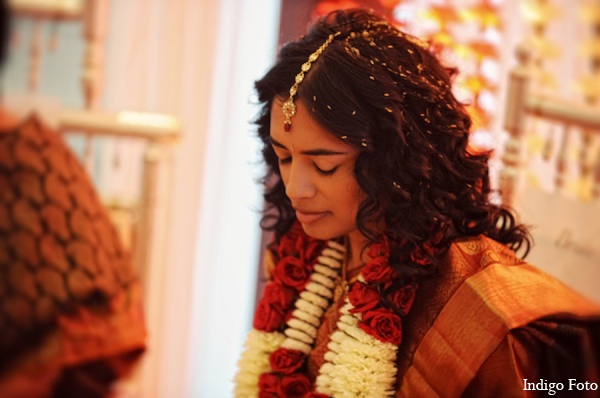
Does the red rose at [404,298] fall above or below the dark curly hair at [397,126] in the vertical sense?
below

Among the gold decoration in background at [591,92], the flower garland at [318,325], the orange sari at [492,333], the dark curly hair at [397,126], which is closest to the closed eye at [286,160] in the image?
the dark curly hair at [397,126]

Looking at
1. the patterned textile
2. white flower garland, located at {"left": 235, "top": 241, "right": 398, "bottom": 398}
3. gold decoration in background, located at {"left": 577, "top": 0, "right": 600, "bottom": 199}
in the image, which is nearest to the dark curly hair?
white flower garland, located at {"left": 235, "top": 241, "right": 398, "bottom": 398}

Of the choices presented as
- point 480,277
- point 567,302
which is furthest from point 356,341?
point 567,302

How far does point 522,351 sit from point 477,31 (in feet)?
8.62

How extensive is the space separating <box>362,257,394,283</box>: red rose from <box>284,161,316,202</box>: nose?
155 millimetres

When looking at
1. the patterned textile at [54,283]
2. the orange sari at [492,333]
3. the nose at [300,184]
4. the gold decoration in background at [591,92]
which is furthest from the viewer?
the gold decoration in background at [591,92]

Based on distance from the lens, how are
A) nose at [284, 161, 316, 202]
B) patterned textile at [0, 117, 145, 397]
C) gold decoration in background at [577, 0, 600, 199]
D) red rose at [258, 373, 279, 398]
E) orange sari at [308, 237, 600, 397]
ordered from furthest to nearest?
1. gold decoration in background at [577, 0, 600, 199]
2. red rose at [258, 373, 279, 398]
3. nose at [284, 161, 316, 202]
4. orange sari at [308, 237, 600, 397]
5. patterned textile at [0, 117, 145, 397]

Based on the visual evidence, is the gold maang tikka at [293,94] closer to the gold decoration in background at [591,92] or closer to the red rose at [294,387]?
the red rose at [294,387]

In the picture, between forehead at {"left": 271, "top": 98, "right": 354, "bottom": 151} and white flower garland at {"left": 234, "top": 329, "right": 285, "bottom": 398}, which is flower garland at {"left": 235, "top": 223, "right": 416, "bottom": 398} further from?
forehead at {"left": 271, "top": 98, "right": 354, "bottom": 151}

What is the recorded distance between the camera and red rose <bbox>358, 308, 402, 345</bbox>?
147 cm

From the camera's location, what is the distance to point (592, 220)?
2.27m

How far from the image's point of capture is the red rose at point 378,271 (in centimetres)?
150

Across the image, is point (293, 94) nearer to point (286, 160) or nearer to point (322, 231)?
point (286, 160)

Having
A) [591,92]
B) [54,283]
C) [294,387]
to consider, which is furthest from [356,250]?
[591,92]
